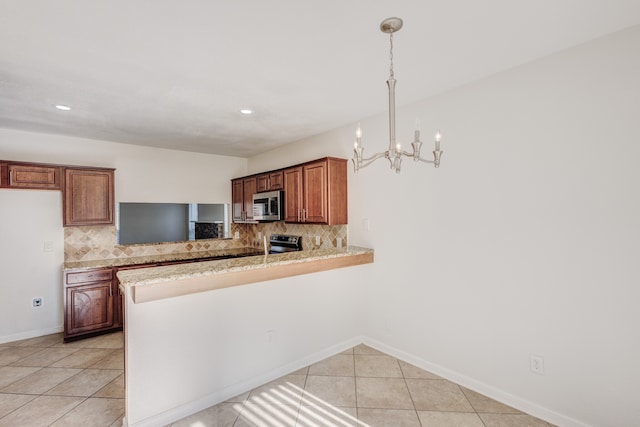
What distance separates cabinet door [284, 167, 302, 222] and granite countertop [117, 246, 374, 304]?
872 millimetres

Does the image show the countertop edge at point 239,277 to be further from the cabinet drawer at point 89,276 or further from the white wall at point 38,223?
the white wall at point 38,223

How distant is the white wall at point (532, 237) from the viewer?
6.41 ft

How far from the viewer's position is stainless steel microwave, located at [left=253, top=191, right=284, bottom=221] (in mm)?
4305

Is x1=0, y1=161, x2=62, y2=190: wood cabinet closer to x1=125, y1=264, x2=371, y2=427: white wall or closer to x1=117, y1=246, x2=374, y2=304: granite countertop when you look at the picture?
x1=117, y1=246, x2=374, y2=304: granite countertop

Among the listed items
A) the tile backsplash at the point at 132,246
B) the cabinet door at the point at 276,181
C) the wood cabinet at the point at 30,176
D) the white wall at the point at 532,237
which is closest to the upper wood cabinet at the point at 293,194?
the cabinet door at the point at 276,181

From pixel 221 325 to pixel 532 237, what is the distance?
250cm

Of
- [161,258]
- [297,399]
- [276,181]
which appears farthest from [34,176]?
[297,399]

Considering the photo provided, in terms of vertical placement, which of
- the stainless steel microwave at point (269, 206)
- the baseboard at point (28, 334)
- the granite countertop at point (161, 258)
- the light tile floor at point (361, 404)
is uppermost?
the stainless steel microwave at point (269, 206)

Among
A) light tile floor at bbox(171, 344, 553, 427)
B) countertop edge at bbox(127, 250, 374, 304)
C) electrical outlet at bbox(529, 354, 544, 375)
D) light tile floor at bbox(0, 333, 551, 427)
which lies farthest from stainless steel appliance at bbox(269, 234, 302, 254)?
electrical outlet at bbox(529, 354, 544, 375)

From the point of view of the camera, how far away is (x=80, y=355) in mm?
3338

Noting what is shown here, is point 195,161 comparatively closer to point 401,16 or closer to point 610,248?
point 401,16

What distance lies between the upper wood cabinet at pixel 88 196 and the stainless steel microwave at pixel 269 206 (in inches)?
74.8

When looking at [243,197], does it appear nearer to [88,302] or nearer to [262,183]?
[262,183]

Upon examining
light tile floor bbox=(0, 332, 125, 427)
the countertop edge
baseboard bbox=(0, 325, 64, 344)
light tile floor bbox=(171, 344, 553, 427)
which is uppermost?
the countertop edge
